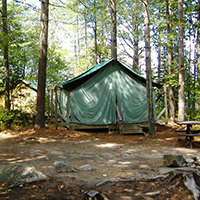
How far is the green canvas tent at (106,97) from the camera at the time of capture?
1248cm

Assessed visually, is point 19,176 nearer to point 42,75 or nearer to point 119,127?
point 42,75

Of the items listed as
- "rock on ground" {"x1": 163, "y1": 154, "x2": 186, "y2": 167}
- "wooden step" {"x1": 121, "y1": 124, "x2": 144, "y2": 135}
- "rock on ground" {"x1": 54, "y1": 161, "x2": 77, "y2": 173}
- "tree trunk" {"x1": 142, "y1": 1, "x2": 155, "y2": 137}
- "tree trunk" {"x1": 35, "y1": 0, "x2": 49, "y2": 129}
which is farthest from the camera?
"wooden step" {"x1": 121, "y1": 124, "x2": 144, "y2": 135}

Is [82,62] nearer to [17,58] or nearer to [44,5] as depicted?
[17,58]

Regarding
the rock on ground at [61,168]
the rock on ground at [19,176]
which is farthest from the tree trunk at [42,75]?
the rock on ground at [19,176]

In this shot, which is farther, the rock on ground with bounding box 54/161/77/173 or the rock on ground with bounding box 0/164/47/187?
the rock on ground with bounding box 54/161/77/173

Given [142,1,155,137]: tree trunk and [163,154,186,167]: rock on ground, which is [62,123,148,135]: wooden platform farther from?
[163,154,186,167]: rock on ground

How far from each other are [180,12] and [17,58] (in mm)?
10721

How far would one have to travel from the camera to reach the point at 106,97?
12.9 meters

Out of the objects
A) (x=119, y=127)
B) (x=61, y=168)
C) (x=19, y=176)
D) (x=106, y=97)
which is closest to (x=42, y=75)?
(x=106, y=97)

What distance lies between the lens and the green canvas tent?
40.9 ft

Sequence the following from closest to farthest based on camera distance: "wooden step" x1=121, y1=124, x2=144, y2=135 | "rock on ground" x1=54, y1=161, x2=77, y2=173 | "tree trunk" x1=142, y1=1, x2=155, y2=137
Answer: "rock on ground" x1=54, y1=161, x2=77, y2=173, "tree trunk" x1=142, y1=1, x2=155, y2=137, "wooden step" x1=121, y1=124, x2=144, y2=135

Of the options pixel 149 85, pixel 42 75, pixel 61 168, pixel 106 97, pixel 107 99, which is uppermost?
pixel 42 75

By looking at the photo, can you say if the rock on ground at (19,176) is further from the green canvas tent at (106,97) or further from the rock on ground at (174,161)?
the green canvas tent at (106,97)

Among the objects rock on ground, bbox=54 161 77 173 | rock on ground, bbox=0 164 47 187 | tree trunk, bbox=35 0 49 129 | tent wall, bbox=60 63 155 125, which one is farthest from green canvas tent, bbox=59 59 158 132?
rock on ground, bbox=0 164 47 187
